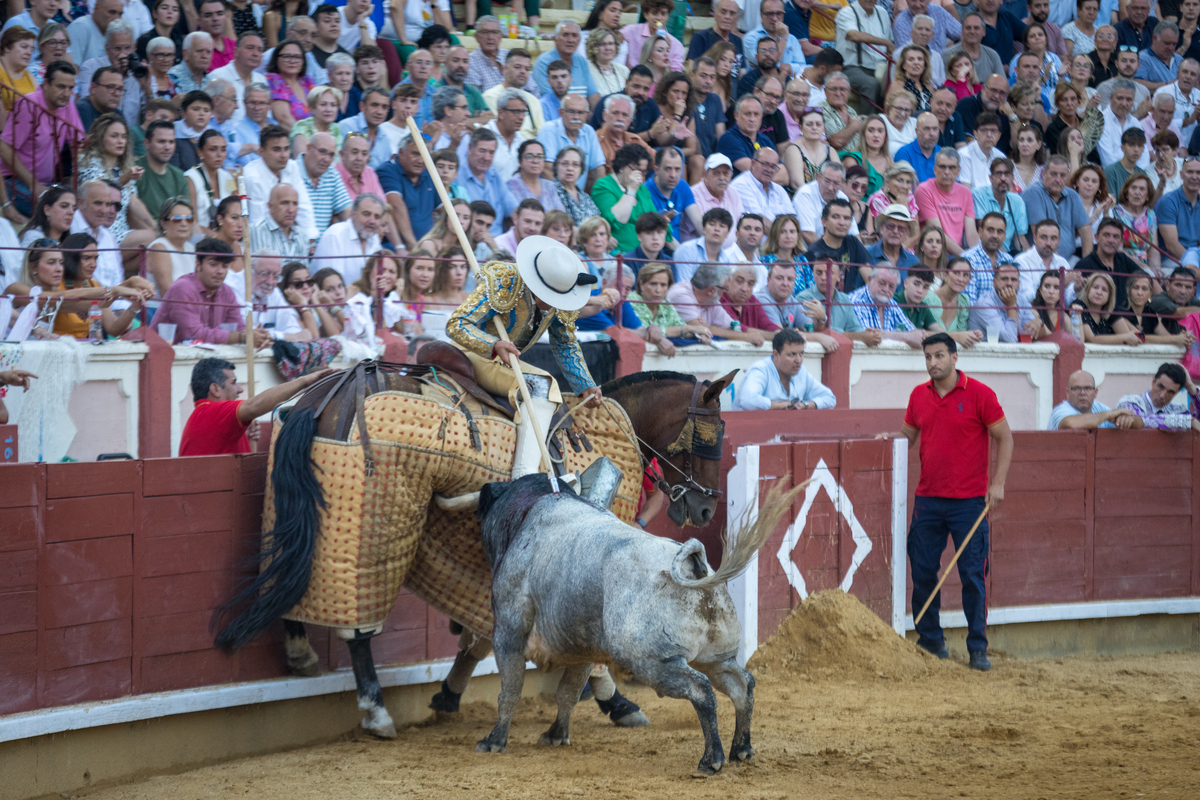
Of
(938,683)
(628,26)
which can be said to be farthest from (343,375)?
(628,26)

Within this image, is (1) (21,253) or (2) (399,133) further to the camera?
(2) (399,133)

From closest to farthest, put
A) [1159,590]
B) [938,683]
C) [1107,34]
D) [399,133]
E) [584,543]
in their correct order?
1. [584,543]
2. [938,683]
3. [1159,590]
4. [399,133]
5. [1107,34]

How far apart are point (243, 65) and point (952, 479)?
17.7 ft

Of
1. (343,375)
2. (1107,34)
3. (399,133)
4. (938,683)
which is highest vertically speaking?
(1107,34)

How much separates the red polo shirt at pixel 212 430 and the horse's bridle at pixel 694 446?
1.77 meters

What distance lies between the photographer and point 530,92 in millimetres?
10148

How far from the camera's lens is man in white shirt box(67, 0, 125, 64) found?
8.55m

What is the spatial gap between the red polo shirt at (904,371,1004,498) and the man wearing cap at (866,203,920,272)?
2.94 metres

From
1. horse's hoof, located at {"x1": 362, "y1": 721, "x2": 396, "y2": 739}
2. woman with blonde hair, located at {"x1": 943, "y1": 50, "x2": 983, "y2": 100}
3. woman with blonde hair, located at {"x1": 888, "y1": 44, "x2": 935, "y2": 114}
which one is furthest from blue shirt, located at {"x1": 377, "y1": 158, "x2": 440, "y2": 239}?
woman with blonde hair, located at {"x1": 943, "y1": 50, "x2": 983, "y2": 100}

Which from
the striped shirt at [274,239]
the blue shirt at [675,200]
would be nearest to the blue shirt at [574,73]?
the blue shirt at [675,200]

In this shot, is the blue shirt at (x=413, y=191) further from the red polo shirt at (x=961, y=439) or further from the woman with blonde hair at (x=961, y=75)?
the woman with blonde hair at (x=961, y=75)

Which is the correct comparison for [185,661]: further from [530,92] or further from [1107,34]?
[1107,34]

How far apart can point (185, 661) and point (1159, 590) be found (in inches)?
242

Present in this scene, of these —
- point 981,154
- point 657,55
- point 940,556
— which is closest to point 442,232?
point 940,556
